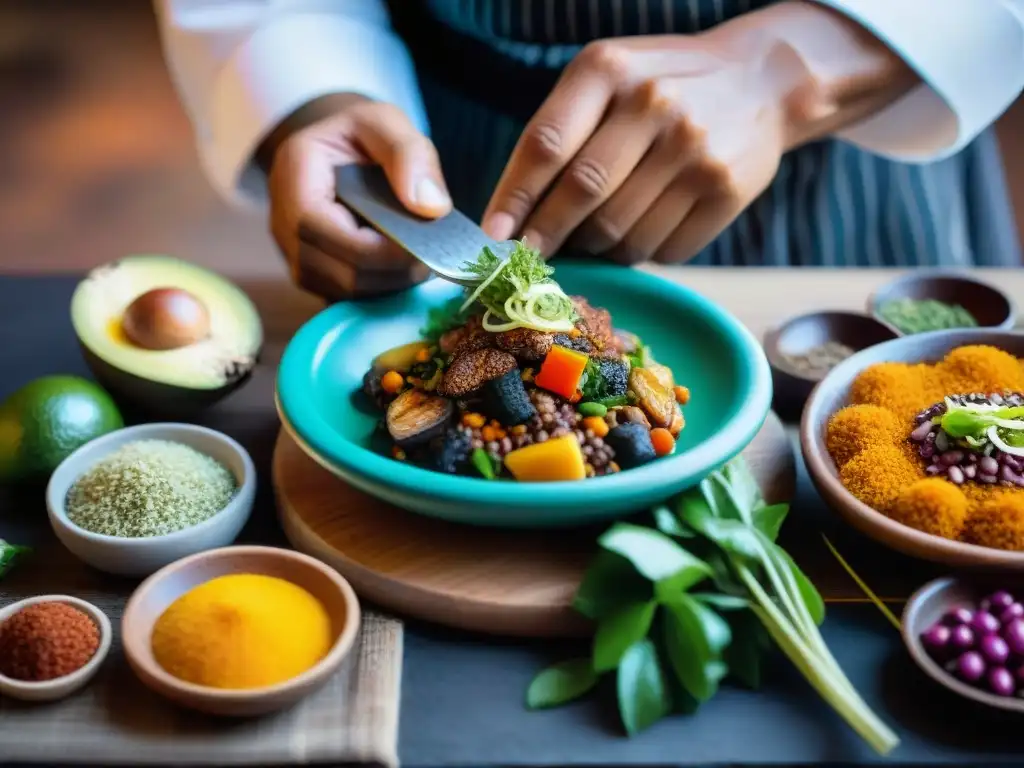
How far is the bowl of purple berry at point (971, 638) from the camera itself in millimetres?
1091

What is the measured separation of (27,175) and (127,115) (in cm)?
63

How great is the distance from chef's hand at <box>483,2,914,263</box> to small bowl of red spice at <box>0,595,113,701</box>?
0.82 meters

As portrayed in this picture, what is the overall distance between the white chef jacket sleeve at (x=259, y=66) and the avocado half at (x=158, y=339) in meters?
0.37

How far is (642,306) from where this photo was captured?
1.72m

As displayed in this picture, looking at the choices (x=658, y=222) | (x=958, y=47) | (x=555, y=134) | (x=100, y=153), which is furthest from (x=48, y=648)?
(x=100, y=153)

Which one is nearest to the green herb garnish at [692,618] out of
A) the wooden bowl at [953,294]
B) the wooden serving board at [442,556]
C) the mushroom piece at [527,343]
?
the wooden serving board at [442,556]

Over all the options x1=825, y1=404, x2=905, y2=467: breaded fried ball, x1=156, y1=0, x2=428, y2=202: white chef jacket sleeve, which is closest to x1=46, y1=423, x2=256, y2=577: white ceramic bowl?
x1=156, y1=0, x2=428, y2=202: white chef jacket sleeve

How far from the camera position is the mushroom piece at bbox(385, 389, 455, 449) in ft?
4.58

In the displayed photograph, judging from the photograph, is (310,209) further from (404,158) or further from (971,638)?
(971,638)

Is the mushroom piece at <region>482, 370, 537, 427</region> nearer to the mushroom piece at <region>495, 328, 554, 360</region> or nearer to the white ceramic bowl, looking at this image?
the mushroom piece at <region>495, 328, 554, 360</region>

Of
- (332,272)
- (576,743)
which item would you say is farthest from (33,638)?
(332,272)

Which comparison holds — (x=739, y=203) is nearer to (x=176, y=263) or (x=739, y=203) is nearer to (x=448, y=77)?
(x=448, y=77)

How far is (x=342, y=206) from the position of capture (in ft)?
5.48

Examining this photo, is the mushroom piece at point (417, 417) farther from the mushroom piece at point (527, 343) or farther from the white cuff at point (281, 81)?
the white cuff at point (281, 81)
